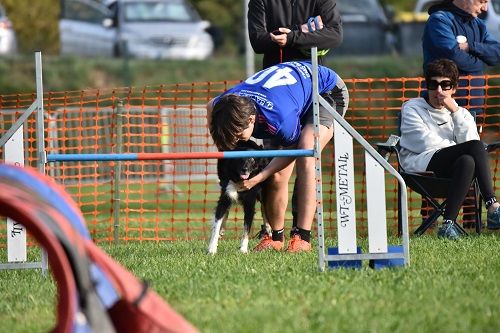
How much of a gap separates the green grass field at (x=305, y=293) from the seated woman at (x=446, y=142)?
103cm

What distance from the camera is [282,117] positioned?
715cm

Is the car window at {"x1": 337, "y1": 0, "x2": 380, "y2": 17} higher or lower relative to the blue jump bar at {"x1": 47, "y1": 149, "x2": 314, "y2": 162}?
higher

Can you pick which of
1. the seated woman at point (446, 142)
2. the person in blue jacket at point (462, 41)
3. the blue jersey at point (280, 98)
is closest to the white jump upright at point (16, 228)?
Result: the blue jersey at point (280, 98)

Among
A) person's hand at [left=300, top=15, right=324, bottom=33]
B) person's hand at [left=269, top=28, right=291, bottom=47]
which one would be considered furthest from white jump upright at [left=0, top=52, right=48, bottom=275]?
person's hand at [left=300, top=15, right=324, bottom=33]

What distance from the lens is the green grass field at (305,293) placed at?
4941mm

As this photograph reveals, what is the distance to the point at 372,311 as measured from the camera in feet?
16.9

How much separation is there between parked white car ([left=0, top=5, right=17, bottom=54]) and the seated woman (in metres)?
16.5

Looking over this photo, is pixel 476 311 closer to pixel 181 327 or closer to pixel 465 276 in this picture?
pixel 465 276

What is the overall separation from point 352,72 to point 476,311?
638 inches

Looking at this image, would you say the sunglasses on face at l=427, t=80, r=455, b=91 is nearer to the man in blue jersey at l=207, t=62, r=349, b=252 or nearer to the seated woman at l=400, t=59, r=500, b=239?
the seated woman at l=400, t=59, r=500, b=239

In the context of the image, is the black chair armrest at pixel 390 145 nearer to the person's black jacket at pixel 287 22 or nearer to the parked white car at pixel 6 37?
the person's black jacket at pixel 287 22

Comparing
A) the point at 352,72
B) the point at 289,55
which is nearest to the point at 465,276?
the point at 289,55

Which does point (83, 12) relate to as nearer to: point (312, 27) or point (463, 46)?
point (463, 46)

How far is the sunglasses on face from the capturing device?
28.3 ft
